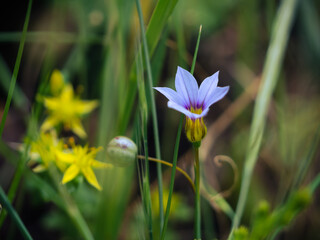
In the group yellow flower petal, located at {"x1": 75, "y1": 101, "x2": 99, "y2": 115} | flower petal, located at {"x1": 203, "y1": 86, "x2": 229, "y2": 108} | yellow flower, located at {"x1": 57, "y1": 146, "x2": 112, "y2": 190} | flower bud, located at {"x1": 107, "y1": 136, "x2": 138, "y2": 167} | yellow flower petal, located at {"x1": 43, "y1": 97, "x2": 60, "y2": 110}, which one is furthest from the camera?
yellow flower petal, located at {"x1": 75, "y1": 101, "x2": 99, "y2": 115}

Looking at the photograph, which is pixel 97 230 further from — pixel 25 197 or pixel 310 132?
pixel 310 132

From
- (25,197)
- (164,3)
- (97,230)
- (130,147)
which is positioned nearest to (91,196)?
(97,230)

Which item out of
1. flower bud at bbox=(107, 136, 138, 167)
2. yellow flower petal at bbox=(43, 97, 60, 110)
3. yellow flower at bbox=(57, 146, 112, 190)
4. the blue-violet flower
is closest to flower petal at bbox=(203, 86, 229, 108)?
the blue-violet flower

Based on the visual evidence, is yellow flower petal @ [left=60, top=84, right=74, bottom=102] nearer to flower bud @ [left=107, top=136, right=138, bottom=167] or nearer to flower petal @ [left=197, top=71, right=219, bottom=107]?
flower bud @ [left=107, top=136, right=138, bottom=167]

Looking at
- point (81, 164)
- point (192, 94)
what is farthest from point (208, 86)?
point (81, 164)

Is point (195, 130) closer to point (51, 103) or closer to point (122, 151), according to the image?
point (122, 151)

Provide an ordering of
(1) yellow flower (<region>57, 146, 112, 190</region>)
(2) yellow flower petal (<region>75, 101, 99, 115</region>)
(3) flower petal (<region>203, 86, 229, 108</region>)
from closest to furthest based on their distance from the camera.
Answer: (3) flower petal (<region>203, 86, 229, 108</region>), (1) yellow flower (<region>57, 146, 112, 190</region>), (2) yellow flower petal (<region>75, 101, 99, 115</region>)
